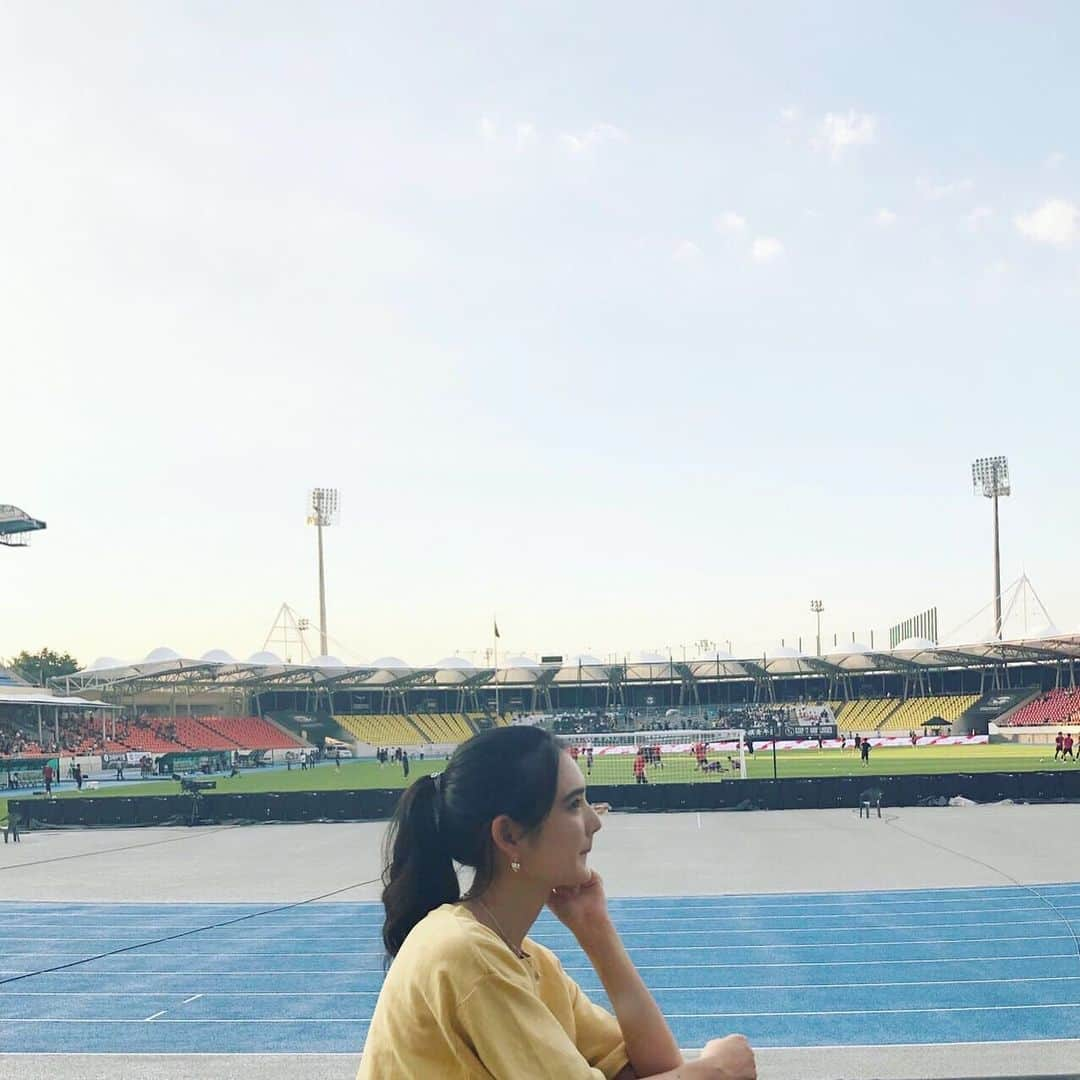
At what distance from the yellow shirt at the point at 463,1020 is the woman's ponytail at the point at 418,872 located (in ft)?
0.79

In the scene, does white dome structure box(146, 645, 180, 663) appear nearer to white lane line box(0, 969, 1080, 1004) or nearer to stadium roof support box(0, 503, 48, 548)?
stadium roof support box(0, 503, 48, 548)

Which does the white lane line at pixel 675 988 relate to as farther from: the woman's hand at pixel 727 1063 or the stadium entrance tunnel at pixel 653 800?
the stadium entrance tunnel at pixel 653 800

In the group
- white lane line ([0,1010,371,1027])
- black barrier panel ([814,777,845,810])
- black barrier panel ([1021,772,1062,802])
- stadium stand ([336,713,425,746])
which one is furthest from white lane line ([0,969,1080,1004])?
stadium stand ([336,713,425,746])

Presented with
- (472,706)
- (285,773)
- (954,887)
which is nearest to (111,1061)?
(954,887)

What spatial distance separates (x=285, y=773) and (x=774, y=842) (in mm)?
41564

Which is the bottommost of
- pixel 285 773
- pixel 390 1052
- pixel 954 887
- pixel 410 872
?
Result: pixel 285 773

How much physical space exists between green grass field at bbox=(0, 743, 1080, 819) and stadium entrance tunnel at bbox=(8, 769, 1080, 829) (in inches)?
261

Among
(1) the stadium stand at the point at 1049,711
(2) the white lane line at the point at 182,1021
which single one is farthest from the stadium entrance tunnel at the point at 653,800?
(1) the stadium stand at the point at 1049,711

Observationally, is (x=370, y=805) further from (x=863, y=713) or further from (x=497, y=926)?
(x=863, y=713)

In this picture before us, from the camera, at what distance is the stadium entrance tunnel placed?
29078mm

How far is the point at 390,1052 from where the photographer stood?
1923 mm

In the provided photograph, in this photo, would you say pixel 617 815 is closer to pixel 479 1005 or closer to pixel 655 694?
pixel 479 1005

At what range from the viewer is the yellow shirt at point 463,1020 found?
1.87 m

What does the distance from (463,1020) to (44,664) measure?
13641cm
